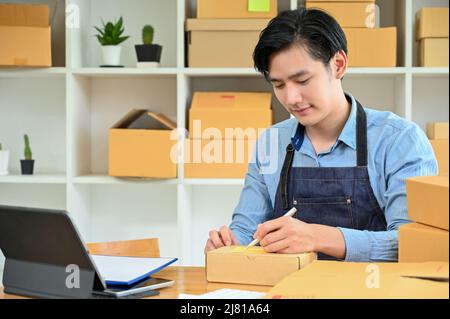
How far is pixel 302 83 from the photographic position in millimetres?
1764

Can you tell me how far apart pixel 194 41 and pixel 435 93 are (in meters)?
1.14

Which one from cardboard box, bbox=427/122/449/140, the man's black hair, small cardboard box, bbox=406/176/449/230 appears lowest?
small cardboard box, bbox=406/176/449/230

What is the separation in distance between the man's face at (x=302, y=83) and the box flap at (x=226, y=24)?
1.09 m

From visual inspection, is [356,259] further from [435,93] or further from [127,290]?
[435,93]

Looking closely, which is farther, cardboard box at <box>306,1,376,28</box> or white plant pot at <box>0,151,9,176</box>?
A: white plant pot at <box>0,151,9,176</box>

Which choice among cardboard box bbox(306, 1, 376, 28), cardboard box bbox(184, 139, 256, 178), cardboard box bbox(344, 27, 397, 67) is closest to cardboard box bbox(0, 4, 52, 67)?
cardboard box bbox(184, 139, 256, 178)

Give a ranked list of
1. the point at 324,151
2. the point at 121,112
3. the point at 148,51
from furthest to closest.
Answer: the point at 121,112
the point at 148,51
the point at 324,151

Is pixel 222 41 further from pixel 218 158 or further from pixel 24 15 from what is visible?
pixel 24 15

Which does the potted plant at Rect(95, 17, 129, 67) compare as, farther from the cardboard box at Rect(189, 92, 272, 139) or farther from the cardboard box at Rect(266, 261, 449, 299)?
the cardboard box at Rect(266, 261, 449, 299)

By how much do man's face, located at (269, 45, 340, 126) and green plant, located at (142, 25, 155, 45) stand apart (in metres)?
1.32

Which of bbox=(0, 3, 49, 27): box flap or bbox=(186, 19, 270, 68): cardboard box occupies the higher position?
bbox=(0, 3, 49, 27): box flap

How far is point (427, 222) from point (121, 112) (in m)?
2.26

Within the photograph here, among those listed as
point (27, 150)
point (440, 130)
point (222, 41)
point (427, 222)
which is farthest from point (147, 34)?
point (427, 222)

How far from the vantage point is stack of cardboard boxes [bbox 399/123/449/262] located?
1.11m
